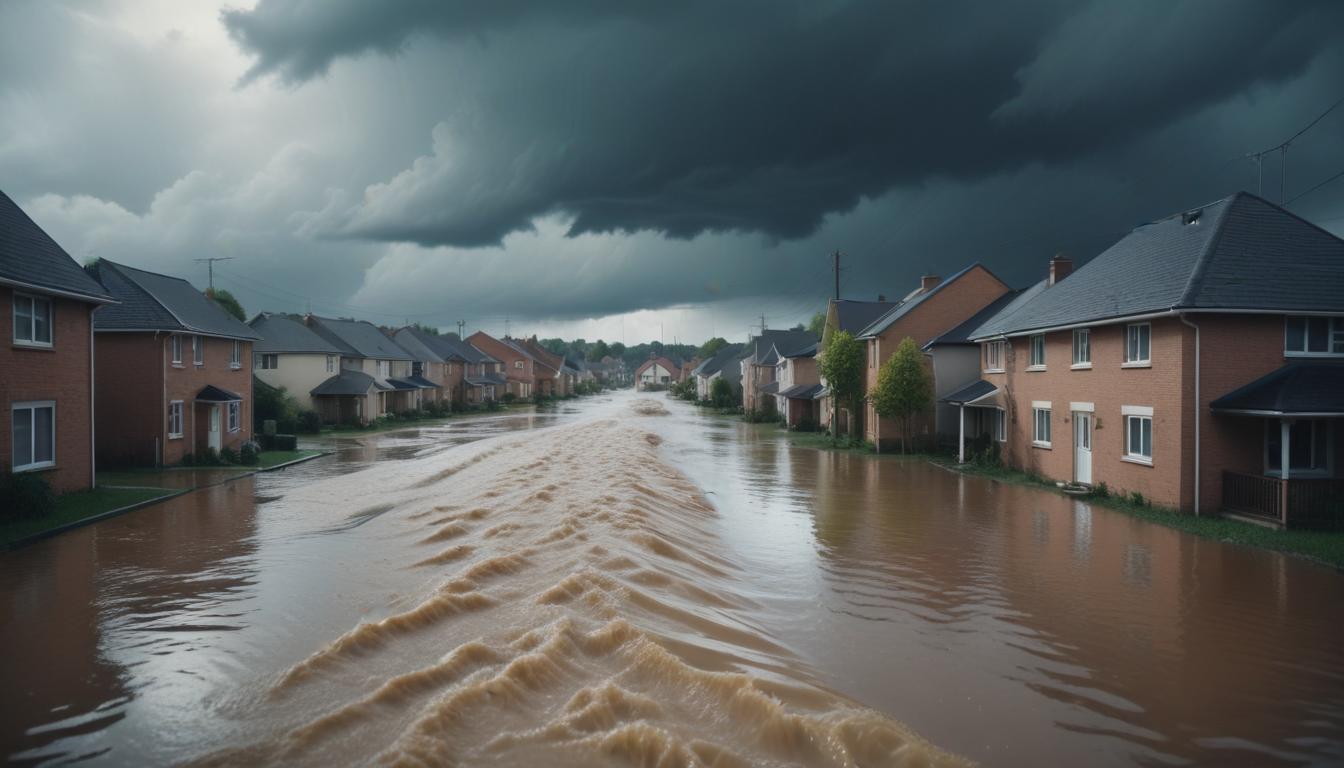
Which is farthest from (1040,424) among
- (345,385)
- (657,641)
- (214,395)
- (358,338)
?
(358,338)

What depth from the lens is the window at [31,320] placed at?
18098mm

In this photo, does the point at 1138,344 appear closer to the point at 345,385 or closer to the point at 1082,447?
the point at 1082,447

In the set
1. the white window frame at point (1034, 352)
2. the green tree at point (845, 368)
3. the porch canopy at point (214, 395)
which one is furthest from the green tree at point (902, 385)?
the porch canopy at point (214, 395)

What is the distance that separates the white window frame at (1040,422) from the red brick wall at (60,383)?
28346mm

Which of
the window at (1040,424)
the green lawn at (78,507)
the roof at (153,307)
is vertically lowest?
the green lawn at (78,507)

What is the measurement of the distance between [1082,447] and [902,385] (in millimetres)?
10831

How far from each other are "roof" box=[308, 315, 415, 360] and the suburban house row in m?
3.22

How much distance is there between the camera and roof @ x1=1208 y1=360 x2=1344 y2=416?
15945mm

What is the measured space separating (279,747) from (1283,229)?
984 inches

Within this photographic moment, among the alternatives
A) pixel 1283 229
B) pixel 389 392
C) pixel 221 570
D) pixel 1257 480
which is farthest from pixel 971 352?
pixel 389 392

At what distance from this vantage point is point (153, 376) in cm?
2683

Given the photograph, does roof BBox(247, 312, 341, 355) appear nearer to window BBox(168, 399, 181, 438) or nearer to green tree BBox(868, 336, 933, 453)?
window BBox(168, 399, 181, 438)

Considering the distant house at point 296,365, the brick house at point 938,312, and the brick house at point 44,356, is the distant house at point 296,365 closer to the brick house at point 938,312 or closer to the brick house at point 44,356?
the brick house at point 44,356

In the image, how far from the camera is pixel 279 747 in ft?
22.2
